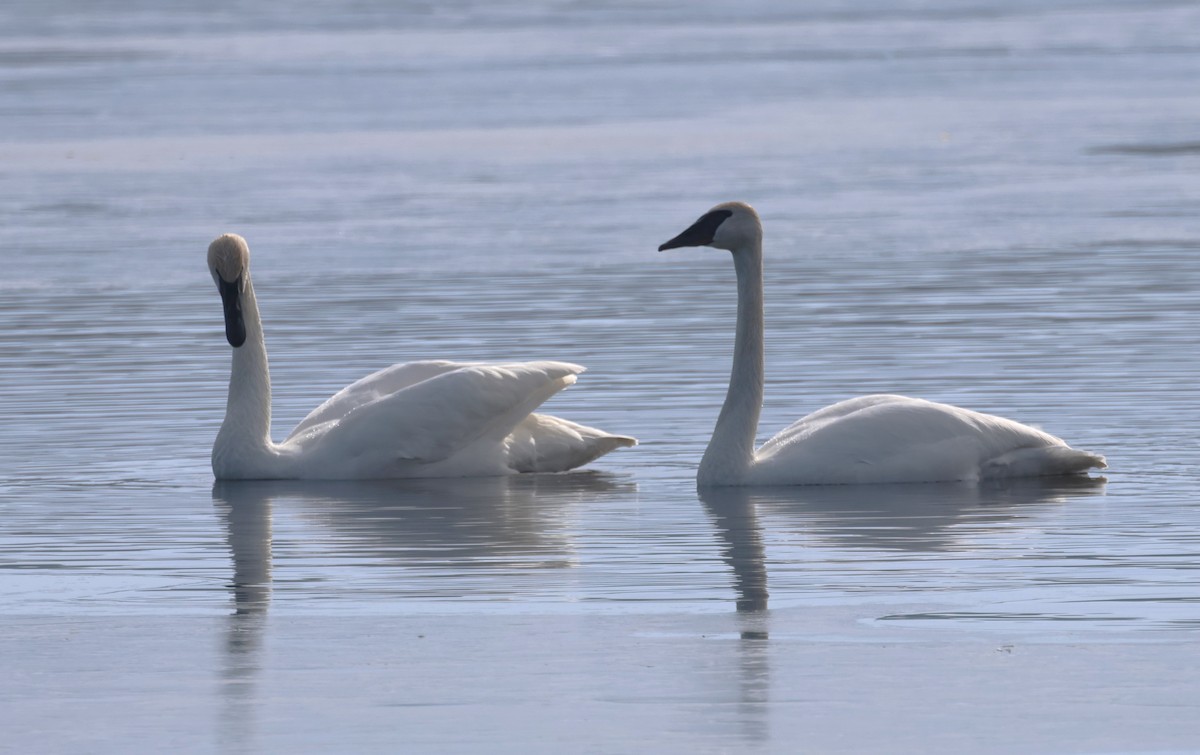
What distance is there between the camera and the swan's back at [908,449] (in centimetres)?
1009

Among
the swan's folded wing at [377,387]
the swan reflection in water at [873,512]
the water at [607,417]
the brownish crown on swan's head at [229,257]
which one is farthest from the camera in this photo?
the brownish crown on swan's head at [229,257]

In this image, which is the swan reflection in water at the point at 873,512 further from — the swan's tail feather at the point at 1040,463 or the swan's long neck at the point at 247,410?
the swan's long neck at the point at 247,410

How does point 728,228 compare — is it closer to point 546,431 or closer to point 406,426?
point 546,431

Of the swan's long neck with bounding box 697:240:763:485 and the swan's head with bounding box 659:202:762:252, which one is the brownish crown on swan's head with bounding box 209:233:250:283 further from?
the swan's long neck with bounding box 697:240:763:485

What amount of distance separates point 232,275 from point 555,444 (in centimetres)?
168

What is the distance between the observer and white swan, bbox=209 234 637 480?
35.3 ft

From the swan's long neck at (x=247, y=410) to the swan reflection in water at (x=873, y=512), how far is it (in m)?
2.09

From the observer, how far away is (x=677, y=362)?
13.5 m

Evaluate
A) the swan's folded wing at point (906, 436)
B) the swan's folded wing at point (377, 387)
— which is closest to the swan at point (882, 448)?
the swan's folded wing at point (906, 436)

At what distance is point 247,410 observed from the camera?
11.0 metres

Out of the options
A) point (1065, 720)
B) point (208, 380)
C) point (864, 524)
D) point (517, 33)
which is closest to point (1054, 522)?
point (864, 524)

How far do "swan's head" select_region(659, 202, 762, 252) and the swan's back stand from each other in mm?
905

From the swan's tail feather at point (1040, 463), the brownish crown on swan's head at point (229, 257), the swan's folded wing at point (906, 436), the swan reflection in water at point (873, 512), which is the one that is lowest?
the swan reflection in water at point (873, 512)

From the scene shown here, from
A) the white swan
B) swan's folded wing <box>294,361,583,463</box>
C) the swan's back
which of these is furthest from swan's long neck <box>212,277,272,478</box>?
the swan's back
